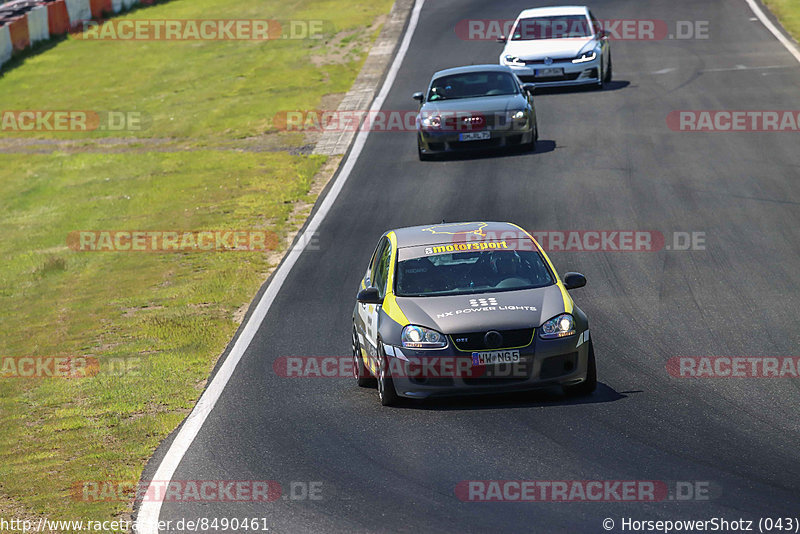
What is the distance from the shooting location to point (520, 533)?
23.7ft

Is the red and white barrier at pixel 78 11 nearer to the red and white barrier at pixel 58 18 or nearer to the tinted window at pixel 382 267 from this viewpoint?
the red and white barrier at pixel 58 18

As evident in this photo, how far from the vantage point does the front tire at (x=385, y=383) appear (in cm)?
1022

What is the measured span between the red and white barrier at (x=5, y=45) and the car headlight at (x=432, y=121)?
19925 mm

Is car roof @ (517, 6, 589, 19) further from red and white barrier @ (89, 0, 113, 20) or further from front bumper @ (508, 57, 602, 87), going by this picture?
red and white barrier @ (89, 0, 113, 20)

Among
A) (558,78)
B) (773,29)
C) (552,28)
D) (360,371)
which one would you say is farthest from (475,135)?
(773,29)

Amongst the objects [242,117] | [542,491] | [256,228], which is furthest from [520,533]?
[242,117]

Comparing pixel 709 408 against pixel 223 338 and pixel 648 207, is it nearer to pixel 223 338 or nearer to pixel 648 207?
pixel 223 338

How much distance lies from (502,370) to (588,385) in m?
0.93

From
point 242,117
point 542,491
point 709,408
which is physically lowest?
point 242,117

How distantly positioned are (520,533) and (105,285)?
12851mm

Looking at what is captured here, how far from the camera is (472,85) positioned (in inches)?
899

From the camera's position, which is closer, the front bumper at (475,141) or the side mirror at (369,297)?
the side mirror at (369,297)

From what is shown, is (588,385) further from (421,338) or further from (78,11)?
(78,11)

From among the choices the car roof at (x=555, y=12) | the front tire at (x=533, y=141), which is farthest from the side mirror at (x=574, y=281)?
the car roof at (x=555, y=12)
